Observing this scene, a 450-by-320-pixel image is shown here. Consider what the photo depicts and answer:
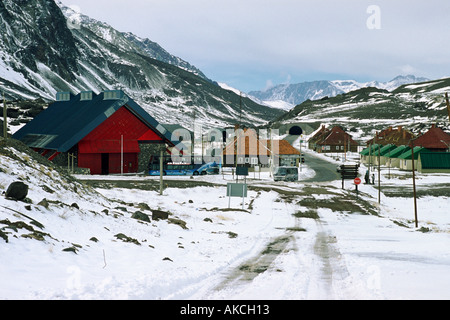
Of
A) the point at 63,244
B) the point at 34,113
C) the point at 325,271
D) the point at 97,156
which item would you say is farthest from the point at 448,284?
the point at 34,113

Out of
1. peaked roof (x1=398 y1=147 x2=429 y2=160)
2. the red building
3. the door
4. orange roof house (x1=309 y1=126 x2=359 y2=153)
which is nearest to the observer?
the red building

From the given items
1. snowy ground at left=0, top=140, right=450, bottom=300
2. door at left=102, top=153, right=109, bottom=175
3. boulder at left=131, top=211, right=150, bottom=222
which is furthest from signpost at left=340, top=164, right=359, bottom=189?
boulder at left=131, top=211, right=150, bottom=222

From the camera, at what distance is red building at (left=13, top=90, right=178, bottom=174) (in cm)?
4978

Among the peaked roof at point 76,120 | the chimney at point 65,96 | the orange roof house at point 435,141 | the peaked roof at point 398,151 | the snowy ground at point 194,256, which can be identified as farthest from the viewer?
the orange roof house at point 435,141

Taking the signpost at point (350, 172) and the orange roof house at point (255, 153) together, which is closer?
the signpost at point (350, 172)

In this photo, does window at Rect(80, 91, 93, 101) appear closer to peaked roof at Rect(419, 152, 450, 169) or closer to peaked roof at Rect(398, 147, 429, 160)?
peaked roof at Rect(398, 147, 429, 160)

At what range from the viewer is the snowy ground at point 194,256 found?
8.93 metres

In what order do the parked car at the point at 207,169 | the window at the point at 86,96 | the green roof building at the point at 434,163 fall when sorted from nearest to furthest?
the parked car at the point at 207,169 < the window at the point at 86,96 < the green roof building at the point at 434,163

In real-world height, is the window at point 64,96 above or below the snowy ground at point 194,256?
above

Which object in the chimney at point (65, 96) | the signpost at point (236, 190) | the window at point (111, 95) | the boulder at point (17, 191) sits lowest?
the signpost at point (236, 190)

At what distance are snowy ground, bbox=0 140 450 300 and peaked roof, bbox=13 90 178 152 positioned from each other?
97.7 feet

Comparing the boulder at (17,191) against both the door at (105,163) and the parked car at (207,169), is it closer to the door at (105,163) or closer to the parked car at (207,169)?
the door at (105,163)

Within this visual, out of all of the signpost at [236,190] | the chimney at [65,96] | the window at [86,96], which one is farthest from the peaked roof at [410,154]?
the chimney at [65,96]

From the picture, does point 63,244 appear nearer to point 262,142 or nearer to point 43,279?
point 43,279
